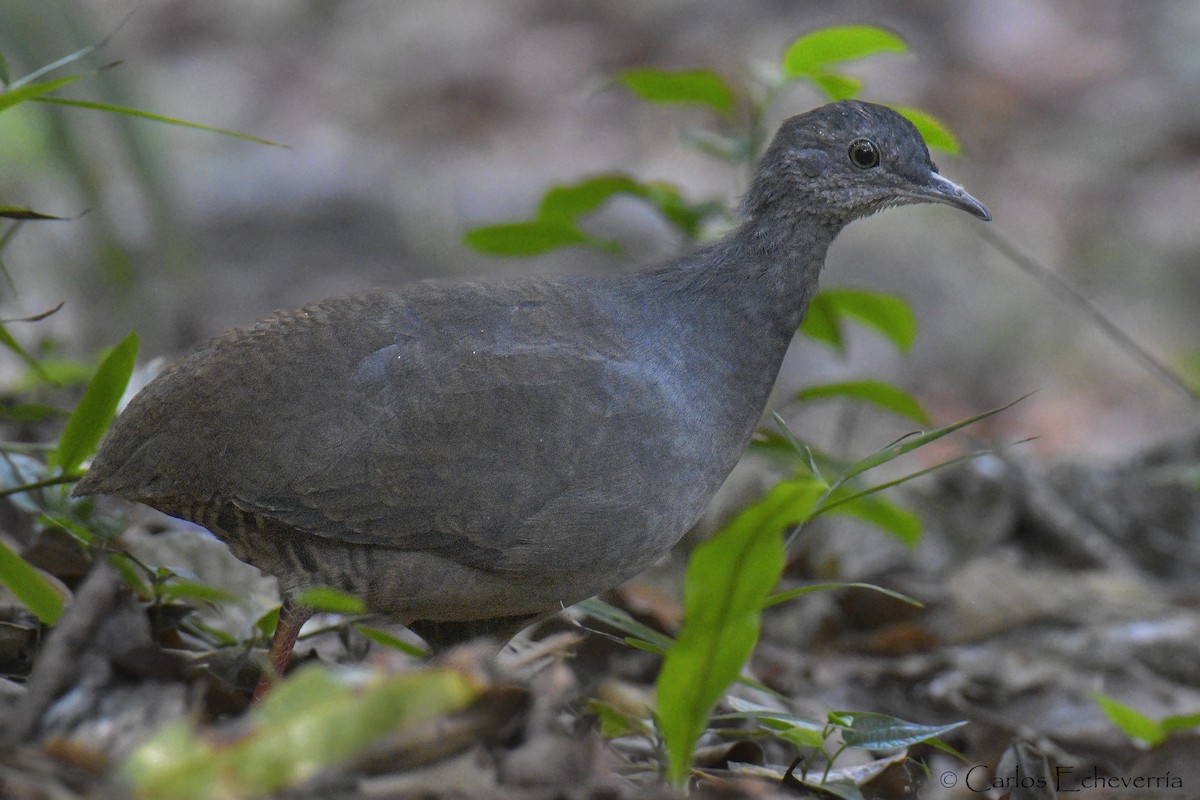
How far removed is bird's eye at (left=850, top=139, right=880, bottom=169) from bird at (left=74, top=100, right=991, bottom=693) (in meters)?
0.62

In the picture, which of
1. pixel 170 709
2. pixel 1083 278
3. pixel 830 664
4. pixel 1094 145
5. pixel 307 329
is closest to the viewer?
pixel 170 709

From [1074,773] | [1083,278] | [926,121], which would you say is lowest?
[1074,773]

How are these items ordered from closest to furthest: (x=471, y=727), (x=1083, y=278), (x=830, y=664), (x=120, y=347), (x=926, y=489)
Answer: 1. (x=471, y=727)
2. (x=120, y=347)
3. (x=830, y=664)
4. (x=926, y=489)
5. (x=1083, y=278)

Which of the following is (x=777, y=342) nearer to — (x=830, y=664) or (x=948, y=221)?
(x=830, y=664)

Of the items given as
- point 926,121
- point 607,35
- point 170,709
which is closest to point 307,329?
point 170,709

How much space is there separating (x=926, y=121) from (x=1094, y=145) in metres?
7.74

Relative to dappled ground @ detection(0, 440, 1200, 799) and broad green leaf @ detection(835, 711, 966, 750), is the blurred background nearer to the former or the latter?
dappled ground @ detection(0, 440, 1200, 799)

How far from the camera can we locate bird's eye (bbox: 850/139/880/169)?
3660 mm

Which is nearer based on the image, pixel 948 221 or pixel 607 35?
pixel 948 221

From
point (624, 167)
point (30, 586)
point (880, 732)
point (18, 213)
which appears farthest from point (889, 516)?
point (624, 167)

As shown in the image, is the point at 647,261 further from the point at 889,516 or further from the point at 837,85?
the point at 889,516

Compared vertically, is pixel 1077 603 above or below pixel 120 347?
above

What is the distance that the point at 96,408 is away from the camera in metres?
3.23

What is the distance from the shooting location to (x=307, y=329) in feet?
10.8
